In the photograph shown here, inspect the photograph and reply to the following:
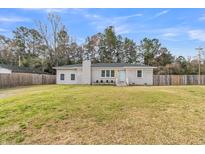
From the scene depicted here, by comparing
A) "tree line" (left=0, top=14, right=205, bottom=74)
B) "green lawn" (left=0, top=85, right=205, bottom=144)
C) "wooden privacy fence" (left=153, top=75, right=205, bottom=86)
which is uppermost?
"tree line" (left=0, top=14, right=205, bottom=74)

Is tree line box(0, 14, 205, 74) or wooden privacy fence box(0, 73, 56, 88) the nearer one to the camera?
wooden privacy fence box(0, 73, 56, 88)

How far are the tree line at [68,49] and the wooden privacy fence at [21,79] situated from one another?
7.64 metres

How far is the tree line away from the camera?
119 ft

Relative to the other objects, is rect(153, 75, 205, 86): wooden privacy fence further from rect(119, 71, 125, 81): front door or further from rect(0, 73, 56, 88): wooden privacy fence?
rect(0, 73, 56, 88): wooden privacy fence

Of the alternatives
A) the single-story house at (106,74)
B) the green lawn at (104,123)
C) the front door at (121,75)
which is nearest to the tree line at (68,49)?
the single-story house at (106,74)

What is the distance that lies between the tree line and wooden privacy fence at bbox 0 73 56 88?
7641 millimetres

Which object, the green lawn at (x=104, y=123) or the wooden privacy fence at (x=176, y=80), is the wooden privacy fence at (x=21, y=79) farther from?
the green lawn at (x=104, y=123)

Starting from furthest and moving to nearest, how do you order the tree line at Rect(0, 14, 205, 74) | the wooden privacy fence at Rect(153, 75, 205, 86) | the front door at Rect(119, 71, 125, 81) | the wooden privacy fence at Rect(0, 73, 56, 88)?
the tree line at Rect(0, 14, 205, 74)
the wooden privacy fence at Rect(153, 75, 205, 86)
the front door at Rect(119, 71, 125, 81)
the wooden privacy fence at Rect(0, 73, 56, 88)

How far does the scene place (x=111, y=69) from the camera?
2577 centimetres

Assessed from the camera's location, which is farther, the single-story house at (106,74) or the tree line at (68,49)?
the tree line at (68,49)

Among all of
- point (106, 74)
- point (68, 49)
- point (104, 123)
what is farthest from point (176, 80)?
point (104, 123)

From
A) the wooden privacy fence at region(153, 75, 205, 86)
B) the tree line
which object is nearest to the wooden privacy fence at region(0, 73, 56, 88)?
the tree line

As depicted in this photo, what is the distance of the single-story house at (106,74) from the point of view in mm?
25109

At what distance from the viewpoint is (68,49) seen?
36.8 m
